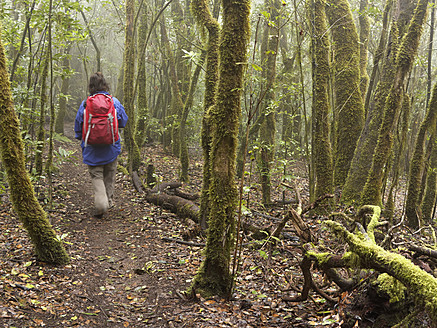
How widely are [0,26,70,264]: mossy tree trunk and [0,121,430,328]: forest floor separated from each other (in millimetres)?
243

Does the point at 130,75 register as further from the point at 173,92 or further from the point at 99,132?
the point at 99,132

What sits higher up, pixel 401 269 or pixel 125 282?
pixel 401 269

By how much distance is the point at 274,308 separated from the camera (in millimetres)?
3660

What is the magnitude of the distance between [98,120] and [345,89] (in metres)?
6.63

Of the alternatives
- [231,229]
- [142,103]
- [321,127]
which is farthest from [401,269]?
[142,103]

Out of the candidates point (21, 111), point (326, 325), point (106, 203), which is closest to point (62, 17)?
point (21, 111)

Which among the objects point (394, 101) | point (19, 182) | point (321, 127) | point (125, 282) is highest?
point (394, 101)

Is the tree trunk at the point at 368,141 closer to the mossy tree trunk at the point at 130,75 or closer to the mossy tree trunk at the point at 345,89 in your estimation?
the mossy tree trunk at the point at 345,89

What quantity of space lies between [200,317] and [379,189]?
4848 millimetres

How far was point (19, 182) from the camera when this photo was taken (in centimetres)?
383

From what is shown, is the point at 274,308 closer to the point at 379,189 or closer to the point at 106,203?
the point at 379,189

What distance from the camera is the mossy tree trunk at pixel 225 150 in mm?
3553

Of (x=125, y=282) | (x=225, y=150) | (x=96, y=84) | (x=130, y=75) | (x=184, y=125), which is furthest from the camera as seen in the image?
(x=130, y=75)

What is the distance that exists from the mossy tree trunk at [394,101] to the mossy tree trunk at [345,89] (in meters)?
2.21
